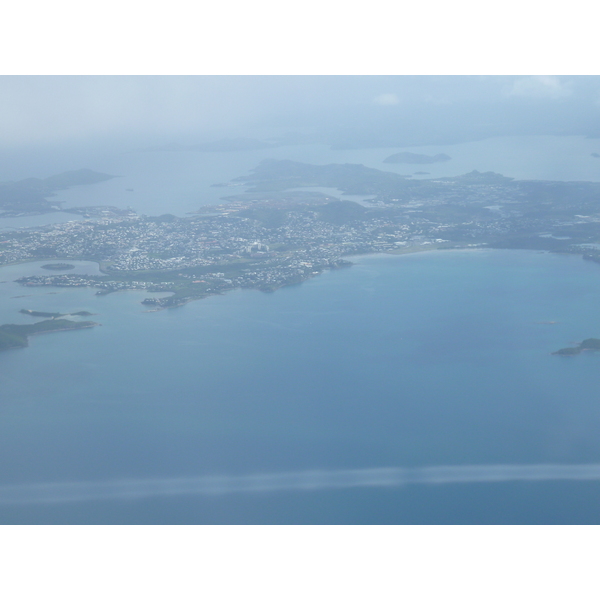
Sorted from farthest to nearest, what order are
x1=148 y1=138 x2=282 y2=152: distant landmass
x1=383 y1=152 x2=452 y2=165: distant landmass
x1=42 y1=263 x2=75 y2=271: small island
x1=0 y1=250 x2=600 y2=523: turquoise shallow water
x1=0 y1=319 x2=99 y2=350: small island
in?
x1=383 y1=152 x2=452 y2=165: distant landmass
x1=148 y1=138 x2=282 y2=152: distant landmass
x1=42 y1=263 x2=75 y2=271: small island
x1=0 y1=319 x2=99 y2=350: small island
x1=0 y1=250 x2=600 y2=523: turquoise shallow water

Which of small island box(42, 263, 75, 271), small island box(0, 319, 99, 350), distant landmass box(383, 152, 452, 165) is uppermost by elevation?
distant landmass box(383, 152, 452, 165)

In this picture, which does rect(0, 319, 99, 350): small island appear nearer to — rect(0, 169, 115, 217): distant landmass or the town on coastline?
the town on coastline

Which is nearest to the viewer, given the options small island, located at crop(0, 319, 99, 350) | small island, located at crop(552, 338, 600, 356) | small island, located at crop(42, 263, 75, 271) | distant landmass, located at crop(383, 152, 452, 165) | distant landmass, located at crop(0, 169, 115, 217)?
small island, located at crop(0, 319, 99, 350)

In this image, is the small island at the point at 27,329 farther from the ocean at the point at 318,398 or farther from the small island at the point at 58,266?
the small island at the point at 58,266

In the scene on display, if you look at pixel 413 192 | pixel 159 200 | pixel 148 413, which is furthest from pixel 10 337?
pixel 413 192

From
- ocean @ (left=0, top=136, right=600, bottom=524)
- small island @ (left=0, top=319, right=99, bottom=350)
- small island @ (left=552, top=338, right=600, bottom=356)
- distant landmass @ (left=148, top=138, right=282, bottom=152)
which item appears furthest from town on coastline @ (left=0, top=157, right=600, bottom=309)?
small island @ (left=552, top=338, right=600, bottom=356)

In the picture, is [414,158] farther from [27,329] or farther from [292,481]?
[292,481]

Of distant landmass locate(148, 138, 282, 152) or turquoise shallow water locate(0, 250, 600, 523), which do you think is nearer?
turquoise shallow water locate(0, 250, 600, 523)
